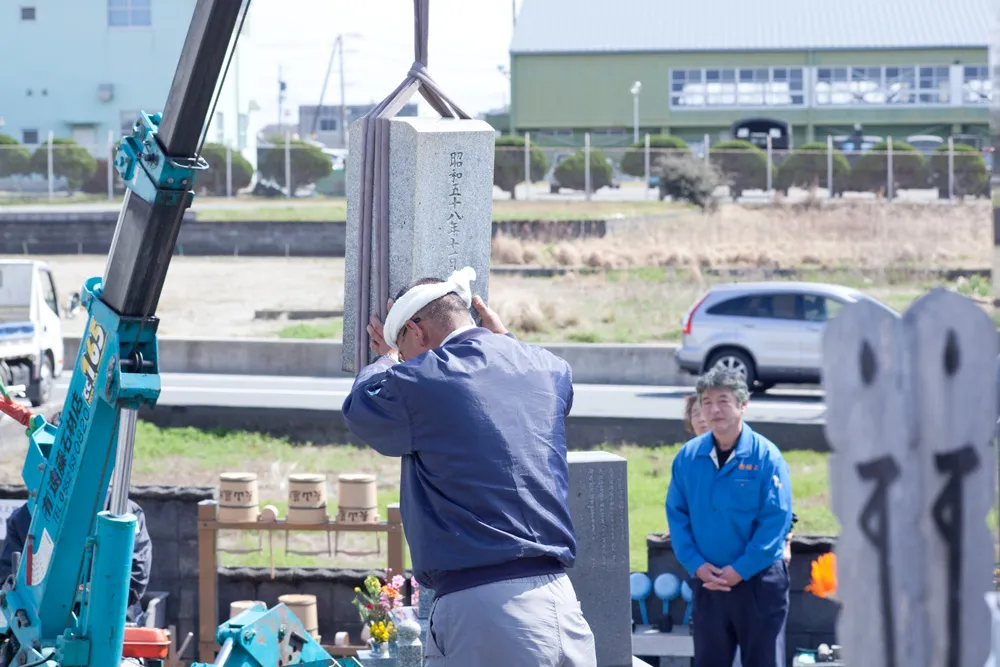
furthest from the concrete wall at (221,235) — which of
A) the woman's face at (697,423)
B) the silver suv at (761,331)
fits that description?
the woman's face at (697,423)

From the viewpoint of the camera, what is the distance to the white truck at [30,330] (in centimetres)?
1781

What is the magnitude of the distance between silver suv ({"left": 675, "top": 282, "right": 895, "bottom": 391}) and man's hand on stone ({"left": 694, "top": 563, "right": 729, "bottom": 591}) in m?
12.6

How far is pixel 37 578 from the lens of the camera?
5.54 metres

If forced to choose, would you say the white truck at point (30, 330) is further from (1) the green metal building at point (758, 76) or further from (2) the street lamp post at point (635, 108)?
(1) the green metal building at point (758, 76)

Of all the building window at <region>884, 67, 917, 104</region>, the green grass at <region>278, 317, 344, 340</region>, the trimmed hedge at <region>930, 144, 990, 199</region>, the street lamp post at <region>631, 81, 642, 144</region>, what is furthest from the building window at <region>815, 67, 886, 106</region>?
the green grass at <region>278, 317, 344, 340</region>

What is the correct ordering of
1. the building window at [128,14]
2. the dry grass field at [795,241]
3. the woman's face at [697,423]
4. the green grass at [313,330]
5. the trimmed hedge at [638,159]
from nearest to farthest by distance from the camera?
the woman's face at [697,423]
the green grass at [313,330]
the dry grass field at [795,241]
the trimmed hedge at [638,159]
the building window at [128,14]

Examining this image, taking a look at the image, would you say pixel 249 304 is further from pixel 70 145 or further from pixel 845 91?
pixel 845 91

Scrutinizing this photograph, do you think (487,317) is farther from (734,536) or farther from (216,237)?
(216,237)

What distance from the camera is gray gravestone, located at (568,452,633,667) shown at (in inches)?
256

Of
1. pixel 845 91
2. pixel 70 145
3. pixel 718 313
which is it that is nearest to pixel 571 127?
pixel 845 91

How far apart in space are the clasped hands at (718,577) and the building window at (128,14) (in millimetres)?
46029

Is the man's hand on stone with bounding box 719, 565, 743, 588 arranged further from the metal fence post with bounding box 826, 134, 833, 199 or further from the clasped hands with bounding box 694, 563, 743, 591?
the metal fence post with bounding box 826, 134, 833, 199

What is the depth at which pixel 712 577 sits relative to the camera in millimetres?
6809

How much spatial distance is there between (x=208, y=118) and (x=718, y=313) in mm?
15449
